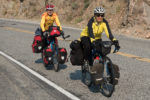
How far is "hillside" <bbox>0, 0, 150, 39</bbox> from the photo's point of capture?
67.1 ft

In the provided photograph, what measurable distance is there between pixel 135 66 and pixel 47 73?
2.95 meters

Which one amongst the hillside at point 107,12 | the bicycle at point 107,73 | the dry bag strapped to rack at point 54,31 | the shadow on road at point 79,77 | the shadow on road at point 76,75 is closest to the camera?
the bicycle at point 107,73

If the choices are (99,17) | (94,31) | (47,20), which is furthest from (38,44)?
(99,17)

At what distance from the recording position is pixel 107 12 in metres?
25.9

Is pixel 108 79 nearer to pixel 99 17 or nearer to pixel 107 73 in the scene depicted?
pixel 107 73

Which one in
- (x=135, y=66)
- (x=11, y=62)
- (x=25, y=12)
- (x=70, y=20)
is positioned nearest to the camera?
(x=135, y=66)

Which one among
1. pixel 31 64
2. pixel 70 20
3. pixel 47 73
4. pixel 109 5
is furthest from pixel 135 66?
pixel 70 20

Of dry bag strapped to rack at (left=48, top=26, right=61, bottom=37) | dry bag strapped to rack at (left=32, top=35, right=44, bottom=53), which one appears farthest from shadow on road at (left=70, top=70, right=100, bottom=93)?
dry bag strapped to rack at (left=32, top=35, right=44, bottom=53)

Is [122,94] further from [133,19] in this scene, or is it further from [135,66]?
[133,19]

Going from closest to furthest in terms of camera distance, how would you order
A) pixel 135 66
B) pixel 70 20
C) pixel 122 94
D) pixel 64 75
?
pixel 122 94, pixel 64 75, pixel 135 66, pixel 70 20

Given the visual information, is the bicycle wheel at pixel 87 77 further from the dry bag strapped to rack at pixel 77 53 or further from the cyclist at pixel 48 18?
the cyclist at pixel 48 18

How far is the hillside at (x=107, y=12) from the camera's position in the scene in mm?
20453

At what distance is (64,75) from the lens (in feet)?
27.6

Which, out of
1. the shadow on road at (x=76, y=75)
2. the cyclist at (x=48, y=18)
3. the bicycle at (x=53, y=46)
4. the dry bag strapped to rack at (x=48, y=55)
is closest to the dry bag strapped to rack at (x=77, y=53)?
the shadow on road at (x=76, y=75)
